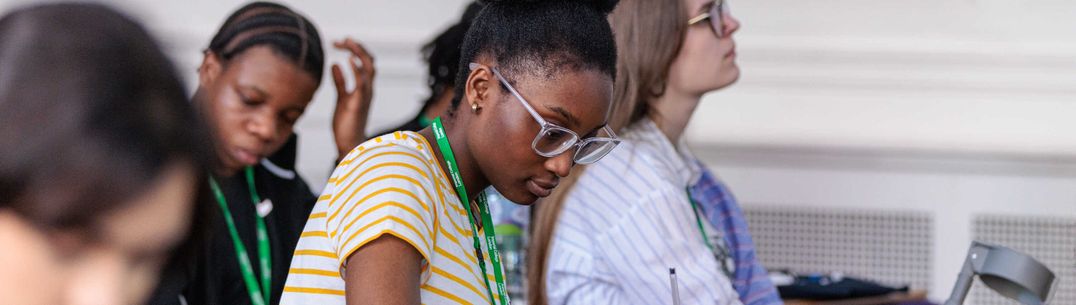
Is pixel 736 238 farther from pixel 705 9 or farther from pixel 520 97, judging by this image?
pixel 520 97

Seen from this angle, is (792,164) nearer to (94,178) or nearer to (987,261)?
(987,261)

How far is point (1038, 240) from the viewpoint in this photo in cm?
370

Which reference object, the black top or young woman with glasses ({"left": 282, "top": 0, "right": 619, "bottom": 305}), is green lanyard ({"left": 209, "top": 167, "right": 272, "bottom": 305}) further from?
young woman with glasses ({"left": 282, "top": 0, "right": 619, "bottom": 305})

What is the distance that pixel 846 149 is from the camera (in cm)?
375

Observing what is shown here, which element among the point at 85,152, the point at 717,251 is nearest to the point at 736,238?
the point at 717,251

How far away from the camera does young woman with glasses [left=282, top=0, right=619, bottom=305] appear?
1.35 meters

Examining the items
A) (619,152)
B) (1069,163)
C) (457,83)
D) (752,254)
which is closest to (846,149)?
(1069,163)

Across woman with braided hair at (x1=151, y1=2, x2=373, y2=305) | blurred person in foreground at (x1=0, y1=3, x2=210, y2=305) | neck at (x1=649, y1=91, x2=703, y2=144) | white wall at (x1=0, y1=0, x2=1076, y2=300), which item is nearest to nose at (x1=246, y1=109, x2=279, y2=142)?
woman with braided hair at (x1=151, y1=2, x2=373, y2=305)

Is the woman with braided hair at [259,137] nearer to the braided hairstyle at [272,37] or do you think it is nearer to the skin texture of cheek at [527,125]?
the braided hairstyle at [272,37]

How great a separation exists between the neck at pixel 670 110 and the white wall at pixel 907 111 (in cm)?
121

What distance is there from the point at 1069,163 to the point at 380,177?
2781 millimetres

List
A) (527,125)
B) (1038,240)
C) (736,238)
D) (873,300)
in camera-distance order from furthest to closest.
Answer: (1038,240) < (873,300) < (736,238) < (527,125)

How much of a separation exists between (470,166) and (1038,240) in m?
2.59

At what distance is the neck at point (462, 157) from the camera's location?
5.16 feet
